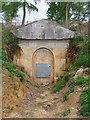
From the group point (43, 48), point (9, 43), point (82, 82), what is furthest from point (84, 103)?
point (9, 43)

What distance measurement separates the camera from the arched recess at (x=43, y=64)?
1210cm

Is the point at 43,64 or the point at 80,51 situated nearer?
the point at 80,51

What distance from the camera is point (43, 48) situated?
1207cm

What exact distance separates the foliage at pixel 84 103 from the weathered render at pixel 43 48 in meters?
5.96

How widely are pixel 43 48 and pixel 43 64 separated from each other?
1338 mm

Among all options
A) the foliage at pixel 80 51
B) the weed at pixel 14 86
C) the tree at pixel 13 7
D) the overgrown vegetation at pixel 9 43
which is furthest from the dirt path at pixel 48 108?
the tree at pixel 13 7

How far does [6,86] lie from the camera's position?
6625mm

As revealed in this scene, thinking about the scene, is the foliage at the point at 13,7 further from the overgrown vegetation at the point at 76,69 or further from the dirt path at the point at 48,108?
the dirt path at the point at 48,108

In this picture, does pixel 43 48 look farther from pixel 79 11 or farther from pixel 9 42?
pixel 79 11

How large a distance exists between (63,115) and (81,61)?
4801mm

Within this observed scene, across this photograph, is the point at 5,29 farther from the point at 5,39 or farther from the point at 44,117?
the point at 44,117

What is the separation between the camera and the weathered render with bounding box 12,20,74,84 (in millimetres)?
11617

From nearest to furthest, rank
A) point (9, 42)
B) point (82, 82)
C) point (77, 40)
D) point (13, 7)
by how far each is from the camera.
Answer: point (82, 82) < point (77, 40) < point (9, 42) < point (13, 7)

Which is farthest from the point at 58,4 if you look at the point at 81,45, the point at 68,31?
the point at 81,45
